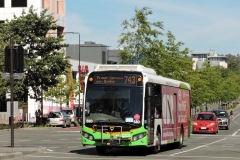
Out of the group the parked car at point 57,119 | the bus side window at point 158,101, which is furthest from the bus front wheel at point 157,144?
the parked car at point 57,119

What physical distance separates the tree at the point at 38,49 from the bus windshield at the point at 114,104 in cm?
3594

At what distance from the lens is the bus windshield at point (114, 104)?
23547 mm

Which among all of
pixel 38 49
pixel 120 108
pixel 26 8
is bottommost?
pixel 120 108

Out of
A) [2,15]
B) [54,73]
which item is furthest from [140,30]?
[2,15]

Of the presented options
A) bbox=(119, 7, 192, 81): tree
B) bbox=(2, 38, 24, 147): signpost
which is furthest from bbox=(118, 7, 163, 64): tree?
bbox=(2, 38, 24, 147): signpost

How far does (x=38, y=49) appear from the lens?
200 ft

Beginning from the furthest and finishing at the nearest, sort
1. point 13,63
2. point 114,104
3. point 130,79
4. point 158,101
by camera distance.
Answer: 1. point 13,63
2. point 158,101
3. point 130,79
4. point 114,104

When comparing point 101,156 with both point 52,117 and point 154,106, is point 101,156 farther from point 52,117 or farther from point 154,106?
point 52,117

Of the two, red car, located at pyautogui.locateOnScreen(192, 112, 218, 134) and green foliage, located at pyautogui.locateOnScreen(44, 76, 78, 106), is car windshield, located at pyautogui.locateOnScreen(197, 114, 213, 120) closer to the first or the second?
red car, located at pyautogui.locateOnScreen(192, 112, 218, 134)

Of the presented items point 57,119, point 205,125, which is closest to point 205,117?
point 205,125

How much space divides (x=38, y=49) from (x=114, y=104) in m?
38.1

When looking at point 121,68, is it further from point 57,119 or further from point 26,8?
point 26,8

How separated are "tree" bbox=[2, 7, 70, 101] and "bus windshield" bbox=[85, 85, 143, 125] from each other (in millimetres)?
35942

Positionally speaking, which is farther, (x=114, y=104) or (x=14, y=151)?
(x=14, y=151)
